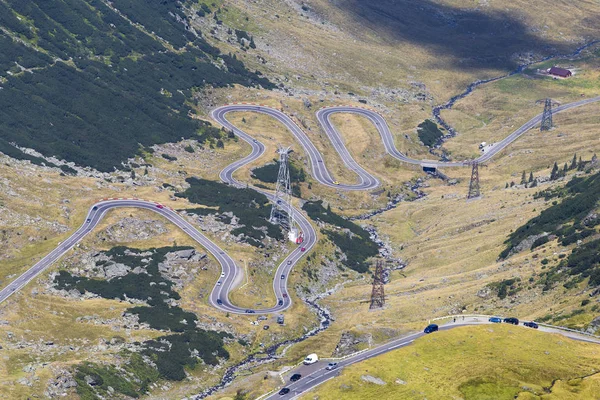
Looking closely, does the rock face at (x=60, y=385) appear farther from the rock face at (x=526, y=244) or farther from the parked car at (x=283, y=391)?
the rock face at (x=526, y=244)

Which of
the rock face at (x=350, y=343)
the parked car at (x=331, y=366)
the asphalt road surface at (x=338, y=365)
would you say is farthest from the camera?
the rock face at (x=350, y=343)

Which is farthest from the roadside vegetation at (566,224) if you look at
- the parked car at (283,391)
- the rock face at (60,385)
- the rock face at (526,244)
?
the rock face at (60,385)

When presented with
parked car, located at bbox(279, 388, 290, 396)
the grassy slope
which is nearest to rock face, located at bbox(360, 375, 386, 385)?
the grassy slope

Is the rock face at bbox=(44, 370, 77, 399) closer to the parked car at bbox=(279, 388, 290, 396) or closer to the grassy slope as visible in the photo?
the parked car at bbox=(279, 388, 290, 396)

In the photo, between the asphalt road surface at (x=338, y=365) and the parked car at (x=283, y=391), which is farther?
the asphalt road surface at (x=338, y=365)

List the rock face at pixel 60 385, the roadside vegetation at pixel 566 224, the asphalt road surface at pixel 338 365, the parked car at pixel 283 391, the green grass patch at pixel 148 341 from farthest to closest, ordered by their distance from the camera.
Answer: the roadside vegetation at pixel 566 224
the green grass patch at pixel 148 341
the rock face at pixel 60 385
the asphalt road surface at pixel 338 365
the parked car at pixel 283 391

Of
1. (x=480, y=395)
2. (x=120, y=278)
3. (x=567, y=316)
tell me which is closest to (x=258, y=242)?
(x=120, y=278)

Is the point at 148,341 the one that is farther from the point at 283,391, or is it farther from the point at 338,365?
the point at 283,391
